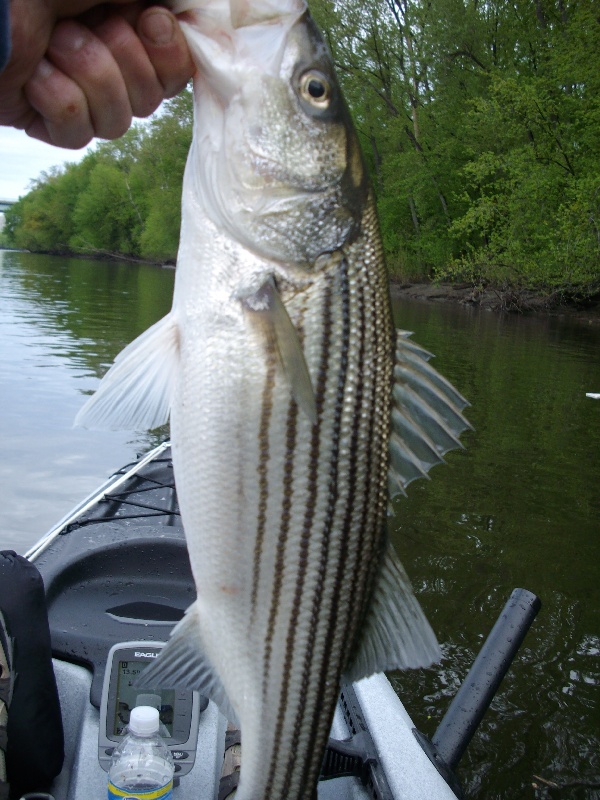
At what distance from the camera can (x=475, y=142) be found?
33031mm

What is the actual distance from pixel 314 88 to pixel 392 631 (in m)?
1.39

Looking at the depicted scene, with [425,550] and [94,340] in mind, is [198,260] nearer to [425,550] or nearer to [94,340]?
[425,550]

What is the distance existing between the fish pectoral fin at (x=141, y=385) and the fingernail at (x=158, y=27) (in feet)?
2.20

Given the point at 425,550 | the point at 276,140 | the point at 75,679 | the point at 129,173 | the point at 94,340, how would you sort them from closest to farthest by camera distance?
the point at 276,140, the point at 75,679, the point at 425,550, the point at 94,340, the point at 129,173

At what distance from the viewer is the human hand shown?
1788 mm

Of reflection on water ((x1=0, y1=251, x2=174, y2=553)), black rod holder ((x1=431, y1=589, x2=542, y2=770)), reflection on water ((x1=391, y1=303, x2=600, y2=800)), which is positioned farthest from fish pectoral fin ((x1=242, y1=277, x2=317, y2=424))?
reflection on water ((x1=0, y1=251, x2=174, y2=553))

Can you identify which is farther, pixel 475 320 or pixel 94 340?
pixel 475 320

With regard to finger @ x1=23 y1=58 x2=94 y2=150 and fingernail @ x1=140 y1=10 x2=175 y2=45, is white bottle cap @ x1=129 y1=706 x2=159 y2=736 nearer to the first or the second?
finger @ x1=23 y1=58 x2=94 y2=150

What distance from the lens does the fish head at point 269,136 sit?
180 centimetres

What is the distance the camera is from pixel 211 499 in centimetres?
177

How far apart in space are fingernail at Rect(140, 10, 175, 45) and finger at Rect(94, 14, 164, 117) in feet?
0.14

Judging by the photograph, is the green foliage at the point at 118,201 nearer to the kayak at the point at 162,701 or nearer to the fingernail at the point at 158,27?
the kayak at the point at 162,701

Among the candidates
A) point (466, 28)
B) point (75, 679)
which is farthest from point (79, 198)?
point (75, 679)

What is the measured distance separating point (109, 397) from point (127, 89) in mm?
798
